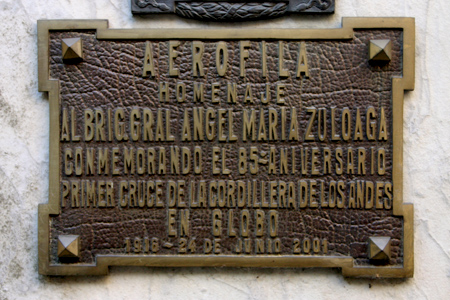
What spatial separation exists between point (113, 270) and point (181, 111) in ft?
2.25

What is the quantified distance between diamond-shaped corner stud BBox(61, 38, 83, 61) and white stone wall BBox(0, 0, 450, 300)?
0.14 meters

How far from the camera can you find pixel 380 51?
1.56 m

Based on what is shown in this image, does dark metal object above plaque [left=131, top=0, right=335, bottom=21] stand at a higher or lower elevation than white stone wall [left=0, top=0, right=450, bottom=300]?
higher

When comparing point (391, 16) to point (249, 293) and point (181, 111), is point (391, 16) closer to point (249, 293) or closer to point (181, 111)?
point (181, 111)

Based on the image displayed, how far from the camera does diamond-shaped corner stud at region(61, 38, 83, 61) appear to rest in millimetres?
1602

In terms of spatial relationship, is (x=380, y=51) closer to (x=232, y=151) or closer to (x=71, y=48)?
(x=232, y=151)

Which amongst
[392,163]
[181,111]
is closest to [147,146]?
[181,111]

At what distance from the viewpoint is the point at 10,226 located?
1.67 m

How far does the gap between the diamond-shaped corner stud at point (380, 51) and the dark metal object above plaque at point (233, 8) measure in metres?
0.21

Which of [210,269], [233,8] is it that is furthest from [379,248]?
[233,8]

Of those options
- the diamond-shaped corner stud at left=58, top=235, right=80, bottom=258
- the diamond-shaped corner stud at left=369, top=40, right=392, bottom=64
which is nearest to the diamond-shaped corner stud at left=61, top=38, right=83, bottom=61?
the diamond-shaped corner stud at left=58, top=235, right=80, bottom=258

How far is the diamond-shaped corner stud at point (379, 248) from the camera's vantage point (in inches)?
61.3

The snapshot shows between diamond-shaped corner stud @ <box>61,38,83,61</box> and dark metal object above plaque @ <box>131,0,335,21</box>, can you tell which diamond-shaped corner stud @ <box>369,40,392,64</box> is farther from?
diamond-shaped corner stud @ <box>61,38,83,61</box>

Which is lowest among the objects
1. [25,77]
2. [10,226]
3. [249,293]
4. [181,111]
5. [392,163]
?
[249,293]
